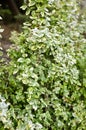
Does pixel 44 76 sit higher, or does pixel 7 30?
pixel 44 76

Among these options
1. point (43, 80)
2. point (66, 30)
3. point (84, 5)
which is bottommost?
point (84, 5)

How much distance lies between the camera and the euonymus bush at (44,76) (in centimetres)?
244

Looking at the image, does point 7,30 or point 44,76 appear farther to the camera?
point 7,30

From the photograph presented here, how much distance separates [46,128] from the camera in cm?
265

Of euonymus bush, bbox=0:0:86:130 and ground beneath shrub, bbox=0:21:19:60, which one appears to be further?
ground beneath shrub, bbox=0:21:19:60

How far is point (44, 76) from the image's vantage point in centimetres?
258

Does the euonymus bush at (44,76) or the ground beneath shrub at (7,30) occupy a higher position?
the euonymus bush at (44,76)

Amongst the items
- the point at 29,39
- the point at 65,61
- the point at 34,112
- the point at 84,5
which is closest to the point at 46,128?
the point at 34,112

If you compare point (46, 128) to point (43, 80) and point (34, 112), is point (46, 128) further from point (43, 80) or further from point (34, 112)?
point (43, 80)

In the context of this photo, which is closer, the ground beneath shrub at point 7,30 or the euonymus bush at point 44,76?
the euonymus bush at point 44,76

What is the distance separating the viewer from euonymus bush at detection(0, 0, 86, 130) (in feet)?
8.02

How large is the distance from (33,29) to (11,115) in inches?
27.6

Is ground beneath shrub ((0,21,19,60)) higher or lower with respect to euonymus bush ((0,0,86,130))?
lower

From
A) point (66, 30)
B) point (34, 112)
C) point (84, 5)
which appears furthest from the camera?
point (84, 5)
